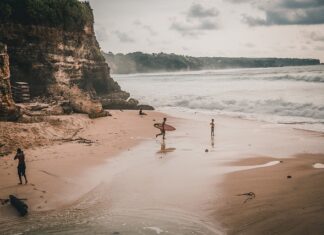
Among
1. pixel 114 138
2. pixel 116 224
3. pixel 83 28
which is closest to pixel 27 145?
pixel 114 138

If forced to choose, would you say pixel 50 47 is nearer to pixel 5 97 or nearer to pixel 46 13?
pixel 46 13

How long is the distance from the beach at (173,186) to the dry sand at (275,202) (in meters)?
0.02

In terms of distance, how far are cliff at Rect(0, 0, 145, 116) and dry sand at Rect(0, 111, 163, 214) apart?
418 cm

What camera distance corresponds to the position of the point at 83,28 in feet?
107

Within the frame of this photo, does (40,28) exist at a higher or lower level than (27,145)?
higher

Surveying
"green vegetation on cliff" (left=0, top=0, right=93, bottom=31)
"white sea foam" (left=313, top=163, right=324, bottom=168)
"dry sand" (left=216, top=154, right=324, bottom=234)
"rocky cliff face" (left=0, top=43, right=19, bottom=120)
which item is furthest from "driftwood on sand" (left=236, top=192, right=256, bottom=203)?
"green vegetation on cliff" (left=0, top=0, right=93, bottom=31)

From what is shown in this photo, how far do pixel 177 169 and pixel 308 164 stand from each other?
4.85 m

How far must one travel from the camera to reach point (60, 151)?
1485 centimetres

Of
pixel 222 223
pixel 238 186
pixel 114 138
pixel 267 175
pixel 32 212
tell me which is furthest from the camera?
pixel 114 138

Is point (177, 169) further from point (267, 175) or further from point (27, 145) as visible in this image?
point (27, 145)

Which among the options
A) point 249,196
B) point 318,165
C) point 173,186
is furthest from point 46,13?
point 249,196

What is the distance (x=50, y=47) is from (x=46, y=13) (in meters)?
2.87

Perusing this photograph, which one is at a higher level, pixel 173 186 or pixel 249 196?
pixel 249 196

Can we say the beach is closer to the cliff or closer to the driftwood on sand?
the driftwood on sand
